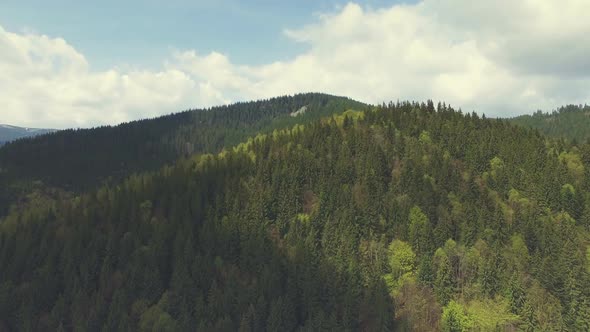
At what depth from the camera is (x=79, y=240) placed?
128250 millimetres

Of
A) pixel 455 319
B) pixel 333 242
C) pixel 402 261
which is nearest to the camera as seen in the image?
pixel 455 319

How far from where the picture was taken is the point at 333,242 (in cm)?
11762

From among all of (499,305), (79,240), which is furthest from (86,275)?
(499,305)

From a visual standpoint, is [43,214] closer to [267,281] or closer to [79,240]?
[79,240]

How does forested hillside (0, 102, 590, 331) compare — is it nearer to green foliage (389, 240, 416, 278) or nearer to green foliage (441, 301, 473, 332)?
green foliage (389, 240, 416, 278)

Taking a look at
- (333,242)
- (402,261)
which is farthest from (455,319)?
(333,242)

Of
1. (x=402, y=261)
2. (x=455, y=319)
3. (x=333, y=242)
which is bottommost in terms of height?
(x=455, y=319)

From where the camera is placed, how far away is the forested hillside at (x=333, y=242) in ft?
328

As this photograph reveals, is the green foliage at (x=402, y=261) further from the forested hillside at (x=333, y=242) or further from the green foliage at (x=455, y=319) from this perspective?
the green foliage at (x=455, y=319)

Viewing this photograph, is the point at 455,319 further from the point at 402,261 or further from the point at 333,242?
the point at 333,242

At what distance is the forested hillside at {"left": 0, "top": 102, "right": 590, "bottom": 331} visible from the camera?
99.9 meters

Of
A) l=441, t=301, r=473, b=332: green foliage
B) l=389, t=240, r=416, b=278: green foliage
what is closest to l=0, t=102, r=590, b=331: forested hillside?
l=389, t=240, r=416, b=278: green foliage

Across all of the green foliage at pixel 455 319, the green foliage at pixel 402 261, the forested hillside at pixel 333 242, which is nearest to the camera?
the green foliage at pixel 455 319

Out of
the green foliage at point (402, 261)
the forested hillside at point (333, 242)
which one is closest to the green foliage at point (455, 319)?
the forested hillside at point (333, 242)
